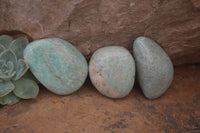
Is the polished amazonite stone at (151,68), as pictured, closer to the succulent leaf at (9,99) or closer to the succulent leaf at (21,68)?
the succulent leaf at (21,68)

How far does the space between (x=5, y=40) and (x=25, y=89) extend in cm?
61

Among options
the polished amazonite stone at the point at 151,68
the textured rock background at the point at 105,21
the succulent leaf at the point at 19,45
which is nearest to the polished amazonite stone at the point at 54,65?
the succulent leaf at the point at 19,45

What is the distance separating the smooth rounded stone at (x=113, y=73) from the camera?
2.09 metres

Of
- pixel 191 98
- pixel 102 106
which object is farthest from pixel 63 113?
pixel 191 98

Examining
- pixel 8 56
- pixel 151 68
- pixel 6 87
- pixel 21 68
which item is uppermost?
pixel 8 56

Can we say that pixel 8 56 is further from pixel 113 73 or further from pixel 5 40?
pixel 113 73

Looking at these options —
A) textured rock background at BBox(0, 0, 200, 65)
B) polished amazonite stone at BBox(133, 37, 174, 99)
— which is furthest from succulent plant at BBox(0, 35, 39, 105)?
polished amazonite stone at BBox(133, 37, 174, 99)

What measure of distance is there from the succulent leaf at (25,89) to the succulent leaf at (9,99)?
6 cm

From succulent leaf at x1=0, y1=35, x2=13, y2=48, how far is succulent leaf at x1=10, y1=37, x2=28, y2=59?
0.30 feet

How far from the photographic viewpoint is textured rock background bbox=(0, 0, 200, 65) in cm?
215

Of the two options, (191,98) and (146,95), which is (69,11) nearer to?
(146,95)

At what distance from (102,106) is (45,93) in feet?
2.15

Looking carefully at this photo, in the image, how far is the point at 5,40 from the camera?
2.24 meters

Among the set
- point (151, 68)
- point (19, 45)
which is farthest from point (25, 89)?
point (151, 68)
